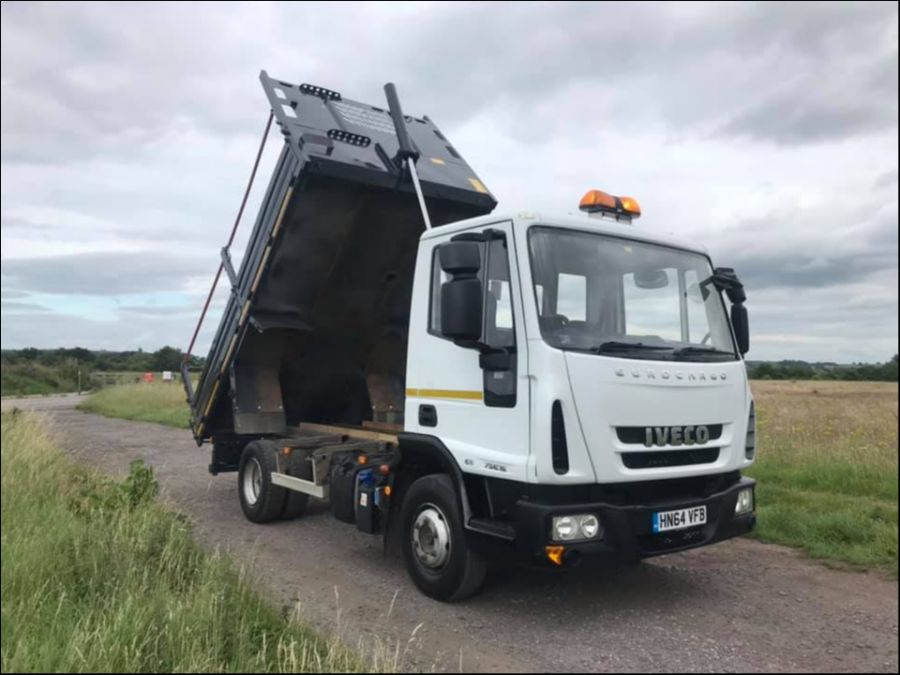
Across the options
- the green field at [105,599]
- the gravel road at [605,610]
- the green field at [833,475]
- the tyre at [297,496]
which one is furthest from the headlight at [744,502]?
the tyre at [297,496]

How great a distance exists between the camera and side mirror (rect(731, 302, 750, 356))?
217 inches

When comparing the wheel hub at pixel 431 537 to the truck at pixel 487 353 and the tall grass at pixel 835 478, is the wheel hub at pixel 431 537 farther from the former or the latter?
the tall grass at pixel 835 478

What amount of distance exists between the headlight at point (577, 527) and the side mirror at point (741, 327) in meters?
1.92

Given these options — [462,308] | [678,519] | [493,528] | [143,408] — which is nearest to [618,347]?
[462,308]

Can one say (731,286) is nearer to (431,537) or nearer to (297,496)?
(431,537)

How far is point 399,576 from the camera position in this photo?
578cm

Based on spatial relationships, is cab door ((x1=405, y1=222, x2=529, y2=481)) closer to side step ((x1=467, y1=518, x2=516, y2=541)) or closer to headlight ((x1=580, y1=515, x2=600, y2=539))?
side step ((x1=467, y1=518, x2=516, y2=541))

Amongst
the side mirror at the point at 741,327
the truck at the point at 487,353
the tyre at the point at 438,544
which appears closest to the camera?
the truck at the point at 487,353

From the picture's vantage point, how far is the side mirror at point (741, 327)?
551 centimetres

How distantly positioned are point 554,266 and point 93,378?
3.02 m

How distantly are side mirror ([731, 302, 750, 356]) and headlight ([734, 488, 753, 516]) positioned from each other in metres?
1.00

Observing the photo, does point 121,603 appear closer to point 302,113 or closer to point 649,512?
point 649,512

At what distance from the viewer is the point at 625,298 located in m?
5.15

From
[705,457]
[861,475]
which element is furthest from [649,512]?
[861,475]
